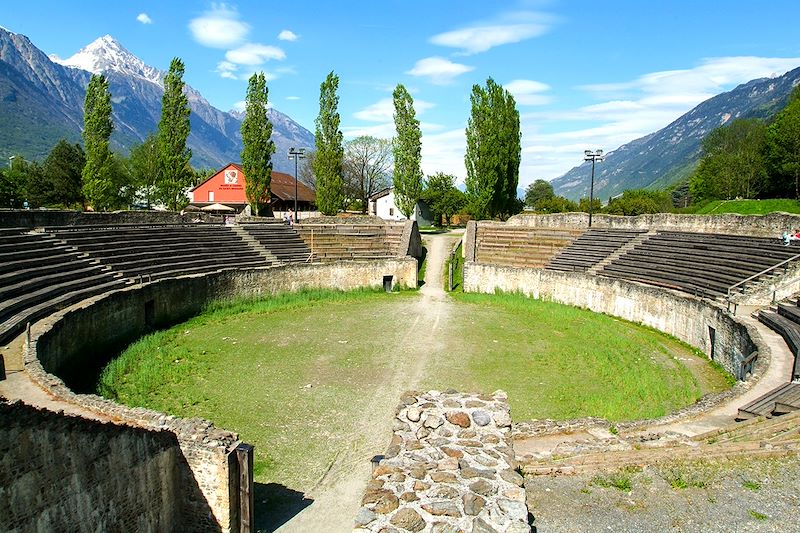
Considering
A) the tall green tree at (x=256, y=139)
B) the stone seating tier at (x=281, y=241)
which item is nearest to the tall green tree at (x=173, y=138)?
the tall green tree at (x=256, y=139)

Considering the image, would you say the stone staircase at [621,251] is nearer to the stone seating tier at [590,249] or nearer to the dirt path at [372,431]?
the stone seating tier at [590,249]

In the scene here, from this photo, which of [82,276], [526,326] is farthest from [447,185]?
[82,276]

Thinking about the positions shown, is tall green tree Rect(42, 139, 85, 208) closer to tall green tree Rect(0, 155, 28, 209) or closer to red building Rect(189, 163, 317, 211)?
tall green tree Rect(0, 155, 28, 209)

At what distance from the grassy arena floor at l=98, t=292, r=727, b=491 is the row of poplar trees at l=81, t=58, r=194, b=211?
18.9 m

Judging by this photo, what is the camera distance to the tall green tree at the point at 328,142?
38.9 metres

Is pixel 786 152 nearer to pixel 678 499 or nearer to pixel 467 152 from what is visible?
pixel 467 152

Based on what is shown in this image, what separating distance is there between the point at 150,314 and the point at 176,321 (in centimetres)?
130

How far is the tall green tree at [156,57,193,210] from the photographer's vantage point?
36656 mm

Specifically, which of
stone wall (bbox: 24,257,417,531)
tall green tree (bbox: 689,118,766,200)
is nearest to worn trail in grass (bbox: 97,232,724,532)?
stone wall (bbox: 24,257,417,531)

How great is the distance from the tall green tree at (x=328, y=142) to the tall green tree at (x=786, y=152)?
121ft

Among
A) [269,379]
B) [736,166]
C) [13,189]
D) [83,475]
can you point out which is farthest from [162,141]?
[736,166]

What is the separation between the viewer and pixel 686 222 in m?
27.1

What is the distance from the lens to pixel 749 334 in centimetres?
1405

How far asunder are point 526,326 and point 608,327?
3.11m
